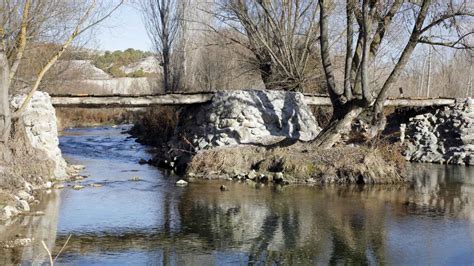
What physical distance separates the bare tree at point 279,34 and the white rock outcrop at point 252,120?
2125 millimetres

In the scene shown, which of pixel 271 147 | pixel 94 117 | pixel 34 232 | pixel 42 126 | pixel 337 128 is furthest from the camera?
pixel 94 117

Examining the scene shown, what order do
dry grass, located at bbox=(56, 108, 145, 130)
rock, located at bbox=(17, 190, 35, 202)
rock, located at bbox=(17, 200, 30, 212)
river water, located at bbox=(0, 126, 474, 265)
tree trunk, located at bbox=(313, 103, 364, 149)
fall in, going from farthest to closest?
1. dry grass, located at bbox=(56, 108, 145, 130)
2. tree trunk, located at bbox=(313, 103, 364, 149)
3. rock, located at bbox=(17, 190, 35, 202)
4. rock, located at bbox=(17, 200, 30, 212)
5. river water, located at bbox=(0, 126, 474, 265)

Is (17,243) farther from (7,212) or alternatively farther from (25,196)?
(25,196)

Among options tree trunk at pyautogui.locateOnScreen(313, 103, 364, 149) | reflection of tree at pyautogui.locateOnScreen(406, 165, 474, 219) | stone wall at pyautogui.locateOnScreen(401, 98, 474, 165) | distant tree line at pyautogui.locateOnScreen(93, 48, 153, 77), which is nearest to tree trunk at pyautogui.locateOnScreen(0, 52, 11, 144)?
tree trunk at pyautogui.locateOnScreen(313, 103, 364, 149)

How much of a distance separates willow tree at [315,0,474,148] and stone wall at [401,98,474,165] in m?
5.79

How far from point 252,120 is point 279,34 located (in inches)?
154

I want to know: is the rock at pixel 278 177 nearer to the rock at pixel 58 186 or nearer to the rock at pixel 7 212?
the rock at pixel 58 186

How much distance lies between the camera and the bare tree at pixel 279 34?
1948 cm

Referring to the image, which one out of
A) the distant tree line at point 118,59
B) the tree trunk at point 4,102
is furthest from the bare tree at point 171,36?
the distant tree line at point 118,59

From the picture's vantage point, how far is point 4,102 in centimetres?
1243

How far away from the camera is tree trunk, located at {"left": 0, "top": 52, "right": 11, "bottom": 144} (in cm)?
1223

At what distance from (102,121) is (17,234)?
30.4 metres

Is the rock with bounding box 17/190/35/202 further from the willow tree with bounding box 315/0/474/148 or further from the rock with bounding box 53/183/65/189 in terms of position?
the willow tree with bounding box 315/0/474/148

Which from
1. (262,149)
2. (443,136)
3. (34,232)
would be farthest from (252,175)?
(443,136)
